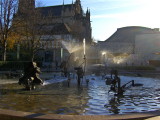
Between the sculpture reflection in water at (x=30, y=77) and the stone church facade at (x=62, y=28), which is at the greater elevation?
the stone church facade at (x=62, y=28)

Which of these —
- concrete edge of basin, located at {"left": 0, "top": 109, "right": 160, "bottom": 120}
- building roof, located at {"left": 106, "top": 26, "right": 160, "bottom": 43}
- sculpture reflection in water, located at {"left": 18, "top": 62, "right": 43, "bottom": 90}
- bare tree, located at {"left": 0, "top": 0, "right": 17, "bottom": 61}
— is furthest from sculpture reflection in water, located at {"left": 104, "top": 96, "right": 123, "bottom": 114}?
building roof, located at {"left": 106, "top": 26, "right": 160, "bottom": 43}

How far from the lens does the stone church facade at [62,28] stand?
54.8 metres

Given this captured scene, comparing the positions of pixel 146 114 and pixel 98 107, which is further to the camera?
pixel 98 107

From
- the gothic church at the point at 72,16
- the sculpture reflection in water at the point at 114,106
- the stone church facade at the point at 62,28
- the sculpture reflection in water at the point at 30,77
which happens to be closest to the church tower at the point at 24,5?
the stone church facade at the point at 62,28

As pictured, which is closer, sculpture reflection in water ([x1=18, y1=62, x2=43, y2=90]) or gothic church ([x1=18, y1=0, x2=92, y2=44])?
sculpture reflection in water ([x1=18, y1=62, x2=43, y2=90])

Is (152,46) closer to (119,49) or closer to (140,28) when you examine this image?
(119,49)

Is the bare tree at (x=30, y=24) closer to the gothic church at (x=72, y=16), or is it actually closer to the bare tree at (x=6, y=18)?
the bare tree at (x=6, y=18)

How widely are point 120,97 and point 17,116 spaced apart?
19.6 feet

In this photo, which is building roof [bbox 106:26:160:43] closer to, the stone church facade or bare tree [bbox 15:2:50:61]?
the stone church facade

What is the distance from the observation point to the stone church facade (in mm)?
54769

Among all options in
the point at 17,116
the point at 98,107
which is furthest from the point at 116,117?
the point at 98,107

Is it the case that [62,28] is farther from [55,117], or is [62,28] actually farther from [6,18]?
[55,117]

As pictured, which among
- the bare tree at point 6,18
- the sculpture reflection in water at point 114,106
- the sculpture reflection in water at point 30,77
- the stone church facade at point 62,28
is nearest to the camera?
the sculpture reflection in water at point 114,106

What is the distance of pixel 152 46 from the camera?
6812cm
